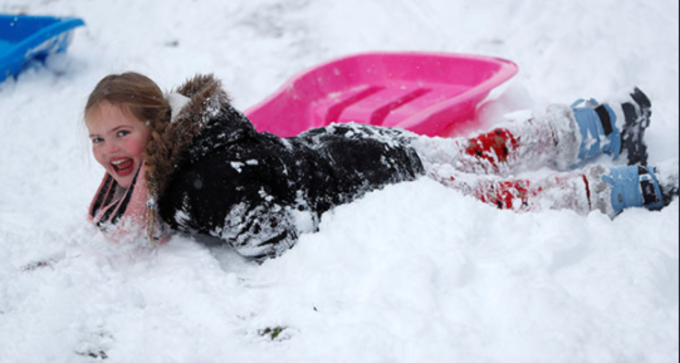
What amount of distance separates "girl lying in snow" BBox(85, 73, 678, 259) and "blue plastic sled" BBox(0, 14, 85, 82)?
174 cm

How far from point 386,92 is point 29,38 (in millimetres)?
1988

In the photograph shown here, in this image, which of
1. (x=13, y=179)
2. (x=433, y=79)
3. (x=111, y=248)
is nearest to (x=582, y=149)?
(x=433, y=79)

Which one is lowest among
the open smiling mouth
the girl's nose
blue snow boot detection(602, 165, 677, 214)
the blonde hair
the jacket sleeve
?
blue snow boot detection(602, 165, 677, 214)

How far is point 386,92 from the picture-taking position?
2703mm

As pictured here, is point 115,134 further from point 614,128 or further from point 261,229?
point 614,128

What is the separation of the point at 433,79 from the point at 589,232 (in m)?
1.48

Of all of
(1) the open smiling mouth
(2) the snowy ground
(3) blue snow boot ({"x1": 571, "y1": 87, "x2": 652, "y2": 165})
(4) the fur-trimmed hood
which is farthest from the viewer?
(3) blue snow boot ({"x1": 571, "y1": 87, "x2": 652, "y2": 165})

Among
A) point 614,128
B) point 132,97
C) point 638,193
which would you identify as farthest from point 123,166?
point 614,128

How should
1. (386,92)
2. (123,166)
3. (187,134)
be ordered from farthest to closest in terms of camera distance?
(386,92) < (123,166) < (187,134)

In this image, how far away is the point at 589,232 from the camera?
139 cm

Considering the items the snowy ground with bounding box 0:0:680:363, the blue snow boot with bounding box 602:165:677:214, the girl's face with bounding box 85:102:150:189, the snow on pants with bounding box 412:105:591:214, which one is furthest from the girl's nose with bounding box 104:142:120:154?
the blue snow boot with bounding box 602:165:677:214

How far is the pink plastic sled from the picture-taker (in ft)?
7.67

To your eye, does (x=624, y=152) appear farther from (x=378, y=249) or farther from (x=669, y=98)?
(x=378, y=249)

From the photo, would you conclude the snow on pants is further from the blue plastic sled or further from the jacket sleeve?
the blue plastic sled
